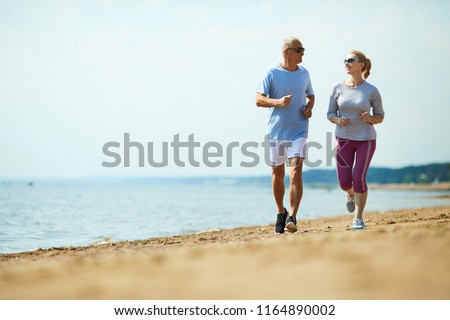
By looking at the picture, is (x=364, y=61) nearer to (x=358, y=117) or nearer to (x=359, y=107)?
(x=359, y=107)

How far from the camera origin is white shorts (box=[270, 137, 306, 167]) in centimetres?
639

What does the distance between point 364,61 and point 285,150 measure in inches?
52.0

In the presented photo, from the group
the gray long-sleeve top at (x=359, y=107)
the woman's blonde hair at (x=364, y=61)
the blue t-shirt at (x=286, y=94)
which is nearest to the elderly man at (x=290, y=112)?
the blue t-shirt at (x=286, y=94)

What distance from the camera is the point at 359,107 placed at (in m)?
6.40

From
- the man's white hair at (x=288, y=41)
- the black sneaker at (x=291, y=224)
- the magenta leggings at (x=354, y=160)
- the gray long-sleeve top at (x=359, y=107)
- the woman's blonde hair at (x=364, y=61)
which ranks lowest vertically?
the black sneaker at (x=291, y=224)

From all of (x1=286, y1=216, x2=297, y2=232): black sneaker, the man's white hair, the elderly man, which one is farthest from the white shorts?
the man's white hair

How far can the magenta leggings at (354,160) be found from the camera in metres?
6.43

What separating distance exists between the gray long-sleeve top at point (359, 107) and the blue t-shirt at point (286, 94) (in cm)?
44

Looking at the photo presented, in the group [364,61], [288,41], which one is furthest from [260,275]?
[364,61]

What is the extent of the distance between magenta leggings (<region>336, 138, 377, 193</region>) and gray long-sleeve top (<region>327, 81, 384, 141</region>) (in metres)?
0.08

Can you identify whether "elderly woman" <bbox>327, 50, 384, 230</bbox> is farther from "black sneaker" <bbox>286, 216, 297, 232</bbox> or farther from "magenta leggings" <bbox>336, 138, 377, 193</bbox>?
"black sneaker" <bbox>286, 216, 297, 232</bbox>

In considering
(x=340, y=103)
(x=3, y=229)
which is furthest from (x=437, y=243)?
(x=3, y=229)

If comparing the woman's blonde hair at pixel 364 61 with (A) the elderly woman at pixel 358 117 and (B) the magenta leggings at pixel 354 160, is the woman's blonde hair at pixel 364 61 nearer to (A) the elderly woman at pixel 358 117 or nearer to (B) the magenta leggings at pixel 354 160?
(A) the elderly woman at pixel 358 117

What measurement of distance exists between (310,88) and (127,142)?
631cm
